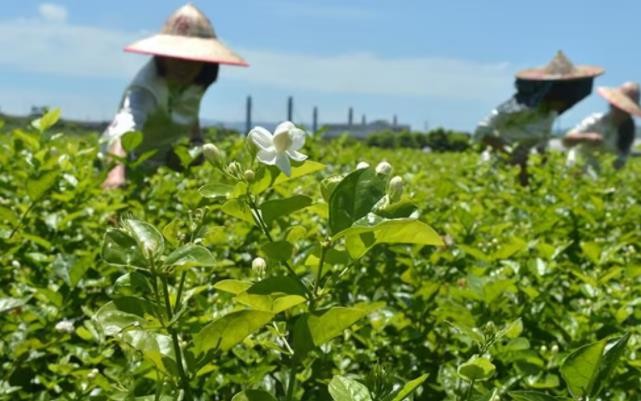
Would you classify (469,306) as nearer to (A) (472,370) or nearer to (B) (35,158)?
(A) (472,370)

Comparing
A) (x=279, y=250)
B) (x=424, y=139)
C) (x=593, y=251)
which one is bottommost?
(x=424, y=139)

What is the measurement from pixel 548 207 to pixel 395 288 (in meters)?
0.86

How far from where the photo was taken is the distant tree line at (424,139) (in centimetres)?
2254

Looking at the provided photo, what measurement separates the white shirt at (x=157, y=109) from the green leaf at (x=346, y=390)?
323cm

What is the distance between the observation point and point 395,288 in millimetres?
2104

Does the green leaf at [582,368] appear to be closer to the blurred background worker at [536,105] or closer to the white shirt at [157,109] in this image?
the white shirt at [157,109]

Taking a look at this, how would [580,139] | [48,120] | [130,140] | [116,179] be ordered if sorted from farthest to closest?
[580,139]
[116,179]
[48,120]
[130,140]

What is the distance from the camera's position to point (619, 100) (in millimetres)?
8391

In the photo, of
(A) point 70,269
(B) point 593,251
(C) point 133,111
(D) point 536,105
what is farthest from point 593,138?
(A) point 70,269

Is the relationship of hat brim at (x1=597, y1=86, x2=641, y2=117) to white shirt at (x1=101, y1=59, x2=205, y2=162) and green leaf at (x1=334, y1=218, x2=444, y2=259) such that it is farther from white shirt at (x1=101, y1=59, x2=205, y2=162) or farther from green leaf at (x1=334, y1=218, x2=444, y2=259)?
green leaf at (x1=334, y1=218, x2=444, y2=259)

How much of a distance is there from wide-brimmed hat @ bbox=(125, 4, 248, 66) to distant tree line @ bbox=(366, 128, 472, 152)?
684 inches

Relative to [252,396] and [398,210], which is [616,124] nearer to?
[398,210]

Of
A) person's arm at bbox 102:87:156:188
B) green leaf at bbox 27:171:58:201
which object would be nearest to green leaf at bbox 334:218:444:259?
green leaf at bbox 27:171:58:201

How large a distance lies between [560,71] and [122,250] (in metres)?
7.38
